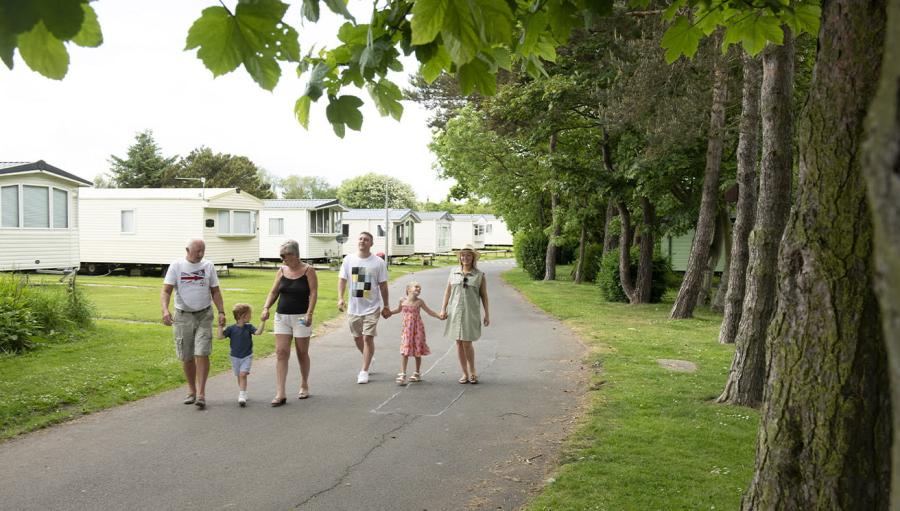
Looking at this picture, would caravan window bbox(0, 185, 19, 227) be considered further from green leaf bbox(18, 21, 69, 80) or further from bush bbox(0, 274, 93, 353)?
green leaf bbox(18, 21, 69, 80)

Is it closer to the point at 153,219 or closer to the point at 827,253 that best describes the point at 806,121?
the point at 827,253

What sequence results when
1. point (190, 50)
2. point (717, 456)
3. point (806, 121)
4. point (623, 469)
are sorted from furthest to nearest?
point (717, 456)
point (623, 469)
point (806, 121)
point (190, 50)

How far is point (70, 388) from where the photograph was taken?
7992 mm

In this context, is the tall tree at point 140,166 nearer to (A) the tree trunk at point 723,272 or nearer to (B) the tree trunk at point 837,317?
(A) the tree trunk at point 723,272

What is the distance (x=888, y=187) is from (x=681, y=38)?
10.4 ft

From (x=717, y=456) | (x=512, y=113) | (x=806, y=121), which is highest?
(x=512, y=113)

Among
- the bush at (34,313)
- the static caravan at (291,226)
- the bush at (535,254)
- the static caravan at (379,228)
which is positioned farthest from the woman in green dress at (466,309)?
the static caravan at (379,228)

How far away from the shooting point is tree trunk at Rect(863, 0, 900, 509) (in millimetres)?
715

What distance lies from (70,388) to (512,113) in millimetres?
12874

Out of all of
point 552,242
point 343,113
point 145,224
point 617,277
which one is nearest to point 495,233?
point 552,242

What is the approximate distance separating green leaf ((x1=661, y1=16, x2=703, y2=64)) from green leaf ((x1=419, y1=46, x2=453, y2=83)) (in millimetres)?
1308

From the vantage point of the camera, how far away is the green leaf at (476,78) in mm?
2688

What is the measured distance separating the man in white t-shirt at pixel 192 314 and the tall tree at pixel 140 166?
65442mm

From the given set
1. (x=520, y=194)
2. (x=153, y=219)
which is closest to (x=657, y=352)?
(x=520, y=194)
